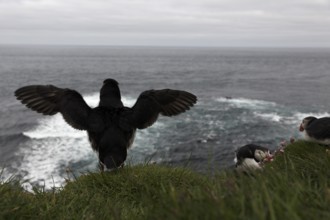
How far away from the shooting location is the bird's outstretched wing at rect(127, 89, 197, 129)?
815cm

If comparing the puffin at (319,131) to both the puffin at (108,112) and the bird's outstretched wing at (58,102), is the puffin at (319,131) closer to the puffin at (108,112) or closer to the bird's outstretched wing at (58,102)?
the puffin at (108,112)

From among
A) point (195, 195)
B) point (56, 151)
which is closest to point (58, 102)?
point (195, 195)

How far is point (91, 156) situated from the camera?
35.5 metres

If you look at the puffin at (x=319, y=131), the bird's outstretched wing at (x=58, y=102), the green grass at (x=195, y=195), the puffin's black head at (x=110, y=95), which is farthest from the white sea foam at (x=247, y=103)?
the bird's outstretched wing at (x=58, y=102)

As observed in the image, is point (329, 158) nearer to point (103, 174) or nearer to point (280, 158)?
point (280, 158)

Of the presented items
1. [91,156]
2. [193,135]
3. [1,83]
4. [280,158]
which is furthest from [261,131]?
[1,83]

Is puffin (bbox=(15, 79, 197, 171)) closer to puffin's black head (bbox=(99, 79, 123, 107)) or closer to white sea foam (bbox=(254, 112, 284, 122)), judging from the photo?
puffin's black head (bbox=(99, 79, 123, 107))

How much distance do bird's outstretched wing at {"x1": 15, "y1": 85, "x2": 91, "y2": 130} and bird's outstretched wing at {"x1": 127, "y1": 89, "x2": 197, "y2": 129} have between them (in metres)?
0.92

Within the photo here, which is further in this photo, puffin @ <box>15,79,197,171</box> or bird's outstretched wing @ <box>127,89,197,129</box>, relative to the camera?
bird's outstretched wing @ <box>127,89,197,129</box>

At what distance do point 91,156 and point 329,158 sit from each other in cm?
3161

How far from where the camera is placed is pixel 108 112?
8234 millimetres

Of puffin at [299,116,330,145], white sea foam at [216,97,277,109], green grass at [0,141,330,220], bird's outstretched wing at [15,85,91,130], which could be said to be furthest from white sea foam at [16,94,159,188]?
puffin at [299,116,330,145]

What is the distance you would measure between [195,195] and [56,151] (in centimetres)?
3597

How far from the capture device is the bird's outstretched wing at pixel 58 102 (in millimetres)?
8008
